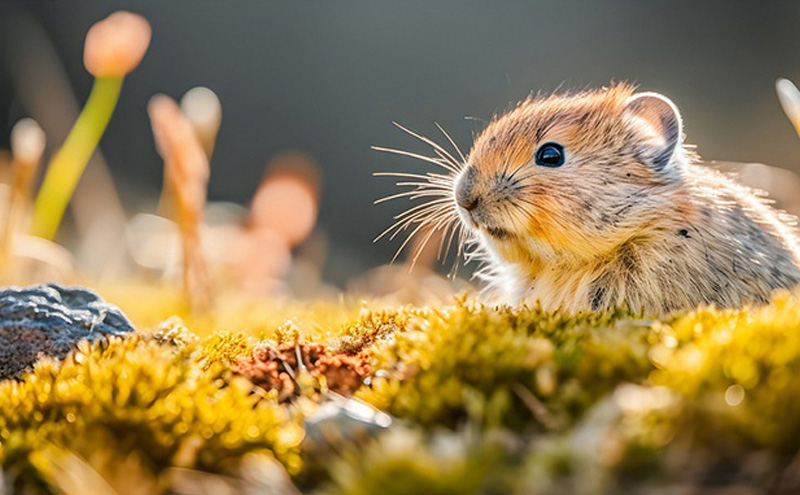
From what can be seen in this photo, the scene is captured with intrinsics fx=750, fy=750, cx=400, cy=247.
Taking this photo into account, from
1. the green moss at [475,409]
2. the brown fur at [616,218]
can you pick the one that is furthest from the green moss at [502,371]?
the brown fur at [616,218]

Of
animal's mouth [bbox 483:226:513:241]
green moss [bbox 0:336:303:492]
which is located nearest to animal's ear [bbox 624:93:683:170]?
animal's mouth [bbox 483:226:513:241]

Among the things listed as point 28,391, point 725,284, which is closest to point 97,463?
point 28,391

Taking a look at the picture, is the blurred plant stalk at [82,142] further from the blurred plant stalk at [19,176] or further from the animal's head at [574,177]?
the animal's head at [574,177]

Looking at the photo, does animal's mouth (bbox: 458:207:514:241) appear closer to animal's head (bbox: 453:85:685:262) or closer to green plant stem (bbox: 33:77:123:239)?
animal's head (bbox: 453:85:685:262)

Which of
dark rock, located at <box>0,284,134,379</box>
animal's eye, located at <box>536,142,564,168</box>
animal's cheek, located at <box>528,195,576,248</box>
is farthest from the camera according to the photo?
animal's eye, located at <box>536,142,564,168</box>

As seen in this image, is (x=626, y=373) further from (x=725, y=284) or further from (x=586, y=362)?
(x=725, y=284)

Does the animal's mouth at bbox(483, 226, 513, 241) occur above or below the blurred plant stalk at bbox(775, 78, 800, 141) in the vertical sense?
below
